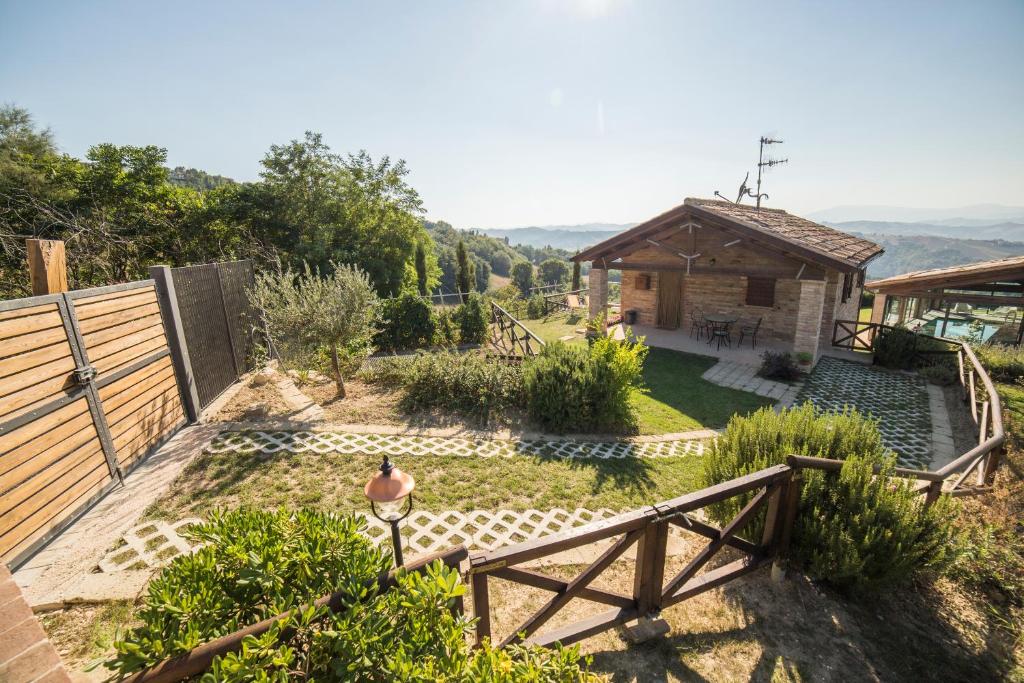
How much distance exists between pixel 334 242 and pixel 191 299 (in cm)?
1410

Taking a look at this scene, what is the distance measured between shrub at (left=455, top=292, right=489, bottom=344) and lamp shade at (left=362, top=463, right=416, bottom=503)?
1311cm

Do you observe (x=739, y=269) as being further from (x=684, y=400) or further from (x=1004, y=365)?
(x=1004, y=365)

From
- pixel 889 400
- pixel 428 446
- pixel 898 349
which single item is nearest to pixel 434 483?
pixel 428 446

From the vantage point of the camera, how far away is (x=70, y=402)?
15.0ft

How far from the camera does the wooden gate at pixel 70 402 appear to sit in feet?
12.8

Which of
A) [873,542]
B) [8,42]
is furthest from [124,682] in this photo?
[8,42]

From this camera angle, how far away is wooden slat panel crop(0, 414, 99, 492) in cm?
385

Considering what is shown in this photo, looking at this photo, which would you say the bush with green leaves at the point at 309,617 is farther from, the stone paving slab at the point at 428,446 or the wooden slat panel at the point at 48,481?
the stone paving slab at the point at 428,446

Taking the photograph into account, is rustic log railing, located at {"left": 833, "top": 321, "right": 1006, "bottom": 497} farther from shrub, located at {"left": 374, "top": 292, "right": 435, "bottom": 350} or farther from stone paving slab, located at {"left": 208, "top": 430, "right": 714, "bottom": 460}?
shrub, located at {"left": 374, "top": 292, "right": 435, "bottom": 350}

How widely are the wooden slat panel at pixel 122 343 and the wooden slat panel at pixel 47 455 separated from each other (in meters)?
0.74

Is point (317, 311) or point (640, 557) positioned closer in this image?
point (640, 557)

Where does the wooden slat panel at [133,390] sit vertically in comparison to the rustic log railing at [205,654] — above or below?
below

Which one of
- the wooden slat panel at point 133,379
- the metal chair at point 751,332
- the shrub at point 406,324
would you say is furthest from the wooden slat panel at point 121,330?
the metal chair at point 751,332

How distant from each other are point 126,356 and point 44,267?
56.7 inches
